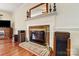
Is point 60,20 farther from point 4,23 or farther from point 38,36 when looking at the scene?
point 4,23

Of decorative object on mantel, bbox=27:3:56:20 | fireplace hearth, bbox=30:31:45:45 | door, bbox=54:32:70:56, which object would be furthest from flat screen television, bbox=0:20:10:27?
door, bbox=54:32:70:56

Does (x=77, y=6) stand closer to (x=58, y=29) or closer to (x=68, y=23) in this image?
(x=68, y=23)

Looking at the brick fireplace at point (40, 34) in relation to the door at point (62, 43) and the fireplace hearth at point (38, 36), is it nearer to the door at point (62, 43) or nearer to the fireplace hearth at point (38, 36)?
the fireplace hearth at point (38, 36)

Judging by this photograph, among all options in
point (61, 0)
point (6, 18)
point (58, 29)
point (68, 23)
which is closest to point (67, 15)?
point (68, 23)

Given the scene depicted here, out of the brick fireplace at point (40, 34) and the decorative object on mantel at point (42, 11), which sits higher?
the decorative object on mantel at point (42, 11)

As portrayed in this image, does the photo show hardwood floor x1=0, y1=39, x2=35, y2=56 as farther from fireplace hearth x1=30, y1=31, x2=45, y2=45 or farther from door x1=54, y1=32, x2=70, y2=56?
door x1=54, y1=32, x2=70, y2=56

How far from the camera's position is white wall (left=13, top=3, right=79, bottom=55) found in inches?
95.0

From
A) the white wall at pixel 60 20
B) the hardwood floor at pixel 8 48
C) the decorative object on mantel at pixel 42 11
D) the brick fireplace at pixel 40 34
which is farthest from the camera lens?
the brick fireplace at pixel 40 34

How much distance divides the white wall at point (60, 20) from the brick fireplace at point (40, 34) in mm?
112

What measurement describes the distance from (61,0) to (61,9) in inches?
36.2

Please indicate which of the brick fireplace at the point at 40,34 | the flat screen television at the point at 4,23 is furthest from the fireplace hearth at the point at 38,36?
the flat screen television at the point at 4,23

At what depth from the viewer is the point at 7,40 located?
282 cm

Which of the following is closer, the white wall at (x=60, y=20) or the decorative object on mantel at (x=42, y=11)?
the white wall at (x=60, y=20)

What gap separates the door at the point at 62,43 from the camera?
8.18 ft
